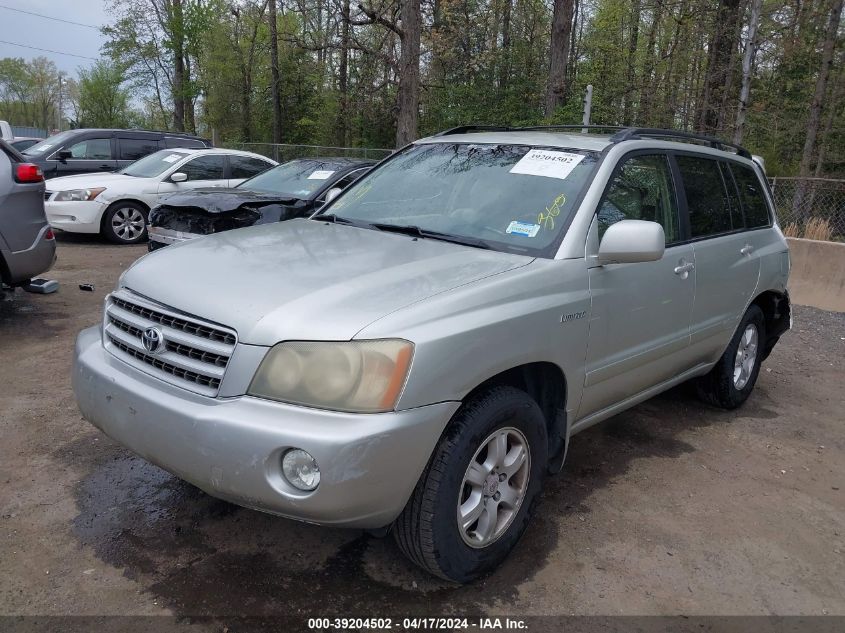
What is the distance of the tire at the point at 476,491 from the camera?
257cm

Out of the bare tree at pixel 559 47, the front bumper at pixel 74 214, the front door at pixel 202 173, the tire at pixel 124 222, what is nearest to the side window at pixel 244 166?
the front door at pixel 202 173

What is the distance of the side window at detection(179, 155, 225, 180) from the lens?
11.0 metres

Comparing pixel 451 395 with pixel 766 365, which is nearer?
pixel 451 395

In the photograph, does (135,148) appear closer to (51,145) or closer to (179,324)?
(51,145)

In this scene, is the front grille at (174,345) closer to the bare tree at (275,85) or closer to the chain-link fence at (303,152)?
the chain-link fence at (303,152)

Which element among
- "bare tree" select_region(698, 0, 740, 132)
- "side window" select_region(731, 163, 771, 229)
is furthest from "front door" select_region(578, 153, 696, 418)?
"bare tree" select_region(698, 0, 740, 132)

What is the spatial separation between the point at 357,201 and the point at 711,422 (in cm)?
290

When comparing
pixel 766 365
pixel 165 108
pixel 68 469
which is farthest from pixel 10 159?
pixel 165 108

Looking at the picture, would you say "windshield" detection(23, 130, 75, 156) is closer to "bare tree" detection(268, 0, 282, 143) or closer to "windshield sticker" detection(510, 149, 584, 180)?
"windshield sticker" detection(510, 149, 584, 180)

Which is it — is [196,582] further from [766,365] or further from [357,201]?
[766,365]

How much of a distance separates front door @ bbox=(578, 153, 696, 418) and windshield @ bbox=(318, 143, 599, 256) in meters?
0.22

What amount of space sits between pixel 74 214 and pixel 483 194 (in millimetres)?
8553

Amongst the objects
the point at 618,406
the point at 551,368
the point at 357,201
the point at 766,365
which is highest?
the point at 357,201

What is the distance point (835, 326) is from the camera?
26.1ft
